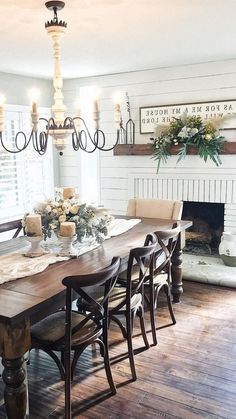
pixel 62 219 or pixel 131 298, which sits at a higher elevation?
pixel 62 219

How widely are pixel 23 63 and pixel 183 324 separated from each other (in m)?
3.27

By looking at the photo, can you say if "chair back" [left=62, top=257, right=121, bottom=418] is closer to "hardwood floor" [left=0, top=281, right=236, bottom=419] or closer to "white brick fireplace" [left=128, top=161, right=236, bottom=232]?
"hardwood floor" [left=0, top=281, right=236, bottom=419]

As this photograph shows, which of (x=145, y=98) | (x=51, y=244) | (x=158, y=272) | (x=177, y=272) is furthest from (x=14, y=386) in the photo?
(x=145, y=98)

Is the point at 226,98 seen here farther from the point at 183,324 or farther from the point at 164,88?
the point at 183,324

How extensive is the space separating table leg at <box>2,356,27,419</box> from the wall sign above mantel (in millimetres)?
3650

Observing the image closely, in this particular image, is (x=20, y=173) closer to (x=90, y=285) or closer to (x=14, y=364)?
(x=90, y=285)

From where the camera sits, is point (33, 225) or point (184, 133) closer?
point (33, 225)

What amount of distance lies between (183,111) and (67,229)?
9.23ft

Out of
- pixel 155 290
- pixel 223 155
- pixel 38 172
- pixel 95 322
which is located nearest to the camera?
pixel 95 322

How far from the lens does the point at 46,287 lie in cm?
200

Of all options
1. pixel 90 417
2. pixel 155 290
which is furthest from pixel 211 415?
pixel 155 290

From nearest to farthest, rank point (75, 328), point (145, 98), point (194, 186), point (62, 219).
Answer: point (75, 328), point (62, 219), point (194, 186), point (145, 98)

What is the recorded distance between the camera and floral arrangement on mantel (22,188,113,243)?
252 cm

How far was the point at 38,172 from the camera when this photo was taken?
5430 mm
